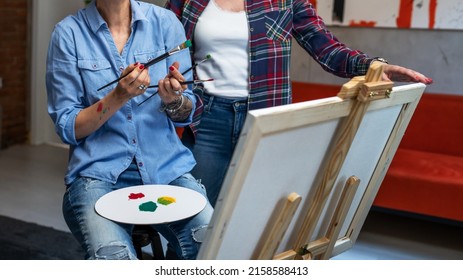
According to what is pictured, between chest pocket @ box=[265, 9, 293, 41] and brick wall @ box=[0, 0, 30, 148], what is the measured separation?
3.44 meters

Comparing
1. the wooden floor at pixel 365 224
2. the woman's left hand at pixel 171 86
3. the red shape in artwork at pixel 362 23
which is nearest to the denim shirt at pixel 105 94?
the woman's left hand at pixel 171 86

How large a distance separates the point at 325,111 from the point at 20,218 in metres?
2.66

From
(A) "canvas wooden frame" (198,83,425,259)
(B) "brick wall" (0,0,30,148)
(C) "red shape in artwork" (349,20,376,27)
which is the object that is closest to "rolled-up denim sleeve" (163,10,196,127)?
(A) "canvas wooden frame" (198,83,425,259)

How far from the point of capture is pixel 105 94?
1540 millimetres

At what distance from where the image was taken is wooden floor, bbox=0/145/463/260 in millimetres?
2986

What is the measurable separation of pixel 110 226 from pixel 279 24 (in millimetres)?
850

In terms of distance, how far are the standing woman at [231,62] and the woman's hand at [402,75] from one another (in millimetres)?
208

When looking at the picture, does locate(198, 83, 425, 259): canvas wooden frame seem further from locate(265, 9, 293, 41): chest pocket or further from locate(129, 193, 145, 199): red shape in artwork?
locate(265, 9, 293, 41): chest pocket

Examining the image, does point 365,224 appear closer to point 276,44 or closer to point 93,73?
point 276,44

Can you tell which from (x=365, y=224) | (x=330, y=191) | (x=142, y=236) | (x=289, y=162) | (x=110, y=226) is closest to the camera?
(x=289, y=162)

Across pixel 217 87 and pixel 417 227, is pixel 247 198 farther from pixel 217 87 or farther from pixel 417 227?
pixel 417 227

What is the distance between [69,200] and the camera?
1.49 meters

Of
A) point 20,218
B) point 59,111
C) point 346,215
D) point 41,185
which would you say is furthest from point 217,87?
point 41,185

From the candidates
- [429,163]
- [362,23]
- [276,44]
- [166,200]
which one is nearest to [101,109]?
[166,200]
